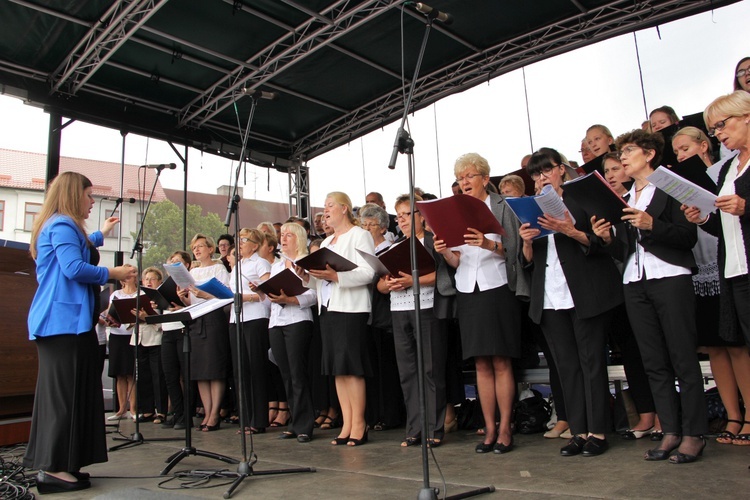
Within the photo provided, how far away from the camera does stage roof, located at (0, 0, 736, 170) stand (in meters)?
7.33

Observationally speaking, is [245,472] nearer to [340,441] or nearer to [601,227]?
[340,441]

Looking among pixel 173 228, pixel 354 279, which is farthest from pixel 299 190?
pixel 354 279

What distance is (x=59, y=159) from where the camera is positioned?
8.65m

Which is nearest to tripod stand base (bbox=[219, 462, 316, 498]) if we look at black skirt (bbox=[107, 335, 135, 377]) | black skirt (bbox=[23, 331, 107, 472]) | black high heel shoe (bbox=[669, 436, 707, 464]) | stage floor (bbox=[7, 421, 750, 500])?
stage floor (bbox=[7, 421, 750, 500])

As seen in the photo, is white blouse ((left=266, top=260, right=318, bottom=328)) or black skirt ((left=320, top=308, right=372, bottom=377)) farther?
white blouse ((left=266, top=260, right=318, bottom=328))

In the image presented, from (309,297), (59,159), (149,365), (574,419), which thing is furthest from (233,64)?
(574,419)

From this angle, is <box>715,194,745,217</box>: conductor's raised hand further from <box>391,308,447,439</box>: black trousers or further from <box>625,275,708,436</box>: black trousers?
<box>391,308,447,439</box>: black trousers

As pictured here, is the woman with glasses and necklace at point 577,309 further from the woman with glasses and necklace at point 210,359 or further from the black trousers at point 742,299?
the woman with glasses and necklace at point 210,359

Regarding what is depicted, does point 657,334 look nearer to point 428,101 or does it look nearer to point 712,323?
point 712,323

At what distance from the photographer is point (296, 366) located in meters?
4.39

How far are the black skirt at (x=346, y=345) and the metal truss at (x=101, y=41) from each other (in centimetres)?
473

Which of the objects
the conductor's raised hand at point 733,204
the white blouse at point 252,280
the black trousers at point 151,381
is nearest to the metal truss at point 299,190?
the black trousers at point 151,381

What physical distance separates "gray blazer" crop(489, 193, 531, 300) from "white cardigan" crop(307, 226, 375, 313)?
3.05ft

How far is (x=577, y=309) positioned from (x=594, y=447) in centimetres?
72
